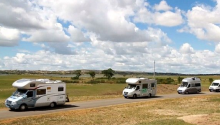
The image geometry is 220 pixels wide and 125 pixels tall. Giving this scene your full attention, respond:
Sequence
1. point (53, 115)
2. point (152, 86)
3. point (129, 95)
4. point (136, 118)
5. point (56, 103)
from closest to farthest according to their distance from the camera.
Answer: point (136, 118)
point (53, 115)
point (56, 103)
point (129, 95)
point (152, 86)

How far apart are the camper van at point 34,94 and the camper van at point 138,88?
13.5 m

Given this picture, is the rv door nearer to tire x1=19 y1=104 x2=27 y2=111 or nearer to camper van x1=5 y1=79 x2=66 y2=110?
camper van x1=5 y1=79 x2=66 y2=110

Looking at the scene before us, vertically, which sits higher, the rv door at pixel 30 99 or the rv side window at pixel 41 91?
the rv side window at pixel 41 91

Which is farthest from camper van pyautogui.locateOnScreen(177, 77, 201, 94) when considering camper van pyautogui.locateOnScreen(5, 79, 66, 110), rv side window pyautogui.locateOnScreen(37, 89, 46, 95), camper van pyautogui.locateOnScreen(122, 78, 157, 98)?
rv side window pyautogui.locateOnScreen(37, 89, 46, 95)

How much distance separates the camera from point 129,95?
38.9m

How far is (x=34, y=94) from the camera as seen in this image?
26.2 meters

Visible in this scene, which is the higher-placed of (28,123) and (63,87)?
(63,87)

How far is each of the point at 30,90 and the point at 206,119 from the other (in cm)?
1623

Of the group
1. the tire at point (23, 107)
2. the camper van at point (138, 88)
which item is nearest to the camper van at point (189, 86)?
the camper van at point (138, 88)

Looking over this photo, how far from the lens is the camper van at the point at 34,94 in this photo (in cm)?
2564

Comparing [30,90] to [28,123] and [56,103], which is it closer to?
[56,103]

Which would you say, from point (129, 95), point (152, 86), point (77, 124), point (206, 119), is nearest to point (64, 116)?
point (77, 124)

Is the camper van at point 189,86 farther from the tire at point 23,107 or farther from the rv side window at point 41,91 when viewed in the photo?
the tire at point 23,107

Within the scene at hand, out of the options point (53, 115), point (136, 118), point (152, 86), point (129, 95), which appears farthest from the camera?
point (152, 86)
